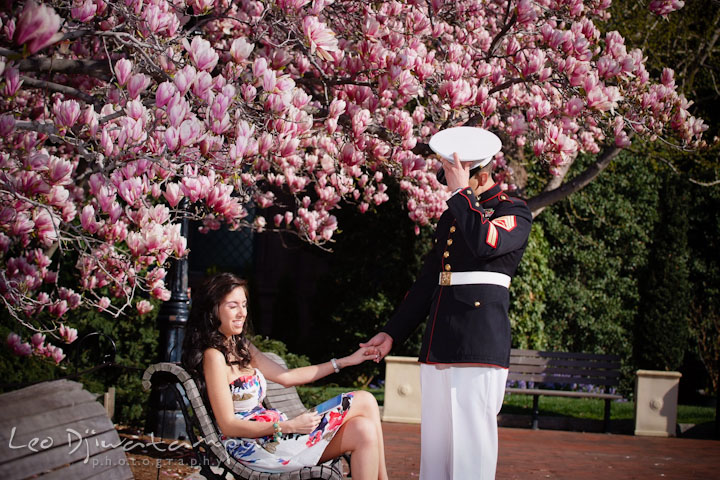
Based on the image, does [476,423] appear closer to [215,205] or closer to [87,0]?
[215,205]

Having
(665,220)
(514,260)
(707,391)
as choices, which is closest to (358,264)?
(665,220)

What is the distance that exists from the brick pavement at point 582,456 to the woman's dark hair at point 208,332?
235 centimetres

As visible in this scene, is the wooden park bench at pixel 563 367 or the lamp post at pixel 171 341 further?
the wooden park bench at pixel 563 367

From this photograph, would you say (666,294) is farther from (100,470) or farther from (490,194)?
(100,470)

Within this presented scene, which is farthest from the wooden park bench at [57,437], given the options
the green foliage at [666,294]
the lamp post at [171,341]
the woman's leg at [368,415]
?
the green foliage at [666,294]

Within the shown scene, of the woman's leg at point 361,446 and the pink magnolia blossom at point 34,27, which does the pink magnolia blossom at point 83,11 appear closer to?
the pink magnolia blossom at point 34,27

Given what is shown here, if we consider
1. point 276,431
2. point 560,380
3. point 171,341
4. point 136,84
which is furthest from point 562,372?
point 136,84

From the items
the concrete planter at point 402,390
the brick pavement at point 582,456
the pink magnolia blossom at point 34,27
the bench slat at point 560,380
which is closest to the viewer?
the pink magnolia blossom at point 34,27

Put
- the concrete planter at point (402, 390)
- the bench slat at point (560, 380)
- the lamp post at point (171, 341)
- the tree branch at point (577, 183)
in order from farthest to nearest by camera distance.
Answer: the bench slat at point (560, 380), the tree branch at point (577, 183), the concrete planter at point (402, 390), the lamp post at point (171, 341)

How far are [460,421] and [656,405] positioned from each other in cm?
641

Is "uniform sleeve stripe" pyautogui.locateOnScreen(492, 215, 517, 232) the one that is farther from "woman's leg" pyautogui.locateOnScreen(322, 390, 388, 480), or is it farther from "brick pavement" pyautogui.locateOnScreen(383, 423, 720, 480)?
"brick pavement" pyautogui.locateOnScreen(383, 423, 720, 480)

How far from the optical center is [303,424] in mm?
3314

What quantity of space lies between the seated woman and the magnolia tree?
383 mm

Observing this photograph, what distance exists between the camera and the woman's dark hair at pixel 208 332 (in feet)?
11.4
